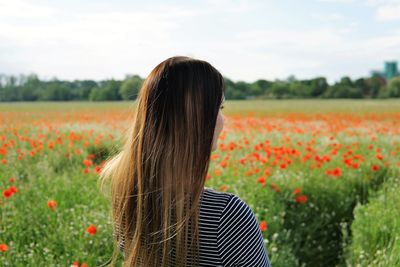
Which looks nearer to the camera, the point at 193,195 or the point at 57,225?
the point at 193,195

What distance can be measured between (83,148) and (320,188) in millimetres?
4352

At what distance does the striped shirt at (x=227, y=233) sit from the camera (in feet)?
5.29

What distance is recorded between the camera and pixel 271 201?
537cm

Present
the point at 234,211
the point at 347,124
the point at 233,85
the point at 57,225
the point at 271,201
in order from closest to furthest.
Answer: the point at 234,211
the point at 57,225
the point at 271,201
the point at 347,124
the point at 233,85

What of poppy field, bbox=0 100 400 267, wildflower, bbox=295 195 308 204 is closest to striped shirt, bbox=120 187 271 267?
poppy field, bbox=0 100 400 267

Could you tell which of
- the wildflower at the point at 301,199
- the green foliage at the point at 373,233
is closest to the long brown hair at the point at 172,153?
the green foliage at the point at 373,233

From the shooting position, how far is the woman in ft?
5.30

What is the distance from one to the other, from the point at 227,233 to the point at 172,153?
0.32 meters

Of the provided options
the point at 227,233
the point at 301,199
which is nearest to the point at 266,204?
the point at 301,199

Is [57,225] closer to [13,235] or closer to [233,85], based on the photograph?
[13,235]

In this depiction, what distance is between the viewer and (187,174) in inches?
64.4

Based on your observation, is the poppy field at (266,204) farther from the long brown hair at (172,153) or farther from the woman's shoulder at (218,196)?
the woman's shoulder at (218,196)

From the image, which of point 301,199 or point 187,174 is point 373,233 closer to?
point 301,199

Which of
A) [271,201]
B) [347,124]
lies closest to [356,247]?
[271,201]
